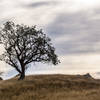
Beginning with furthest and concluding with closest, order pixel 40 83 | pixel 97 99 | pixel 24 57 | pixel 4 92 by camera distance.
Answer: pixel 24 57, pixel 40 83, pixel 4 92, pixel 97 99

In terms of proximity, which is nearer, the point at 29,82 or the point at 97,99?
the point at 97,99

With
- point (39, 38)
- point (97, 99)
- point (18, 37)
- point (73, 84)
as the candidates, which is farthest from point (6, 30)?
point (97, 99)

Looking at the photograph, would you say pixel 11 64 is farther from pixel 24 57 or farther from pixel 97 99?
pixel 97 99

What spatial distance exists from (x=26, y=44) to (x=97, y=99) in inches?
1383

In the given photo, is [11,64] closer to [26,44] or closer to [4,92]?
[26,44]

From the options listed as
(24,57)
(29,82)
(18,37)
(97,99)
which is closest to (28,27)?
(18,37)

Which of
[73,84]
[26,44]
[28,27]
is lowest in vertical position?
[73,84]

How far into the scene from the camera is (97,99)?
3023cm

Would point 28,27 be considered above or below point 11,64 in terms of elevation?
above

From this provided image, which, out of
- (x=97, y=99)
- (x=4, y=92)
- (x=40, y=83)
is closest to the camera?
(x=97, y=99)

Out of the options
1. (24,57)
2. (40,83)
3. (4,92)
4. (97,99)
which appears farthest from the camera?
(24,57)

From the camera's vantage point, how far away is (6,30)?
Answer: 2571 inches

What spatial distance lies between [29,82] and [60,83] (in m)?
6.42

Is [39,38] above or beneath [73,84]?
above
